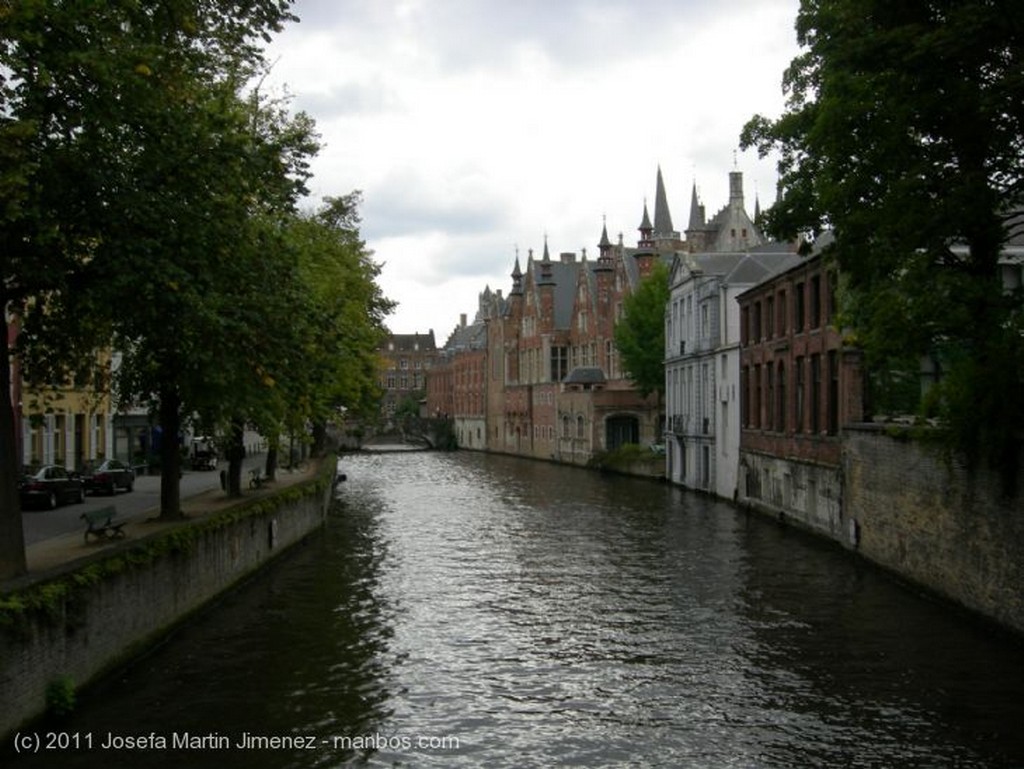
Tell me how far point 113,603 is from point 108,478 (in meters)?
22.5

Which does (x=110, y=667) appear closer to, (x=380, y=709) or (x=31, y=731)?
(x=31, y=731)

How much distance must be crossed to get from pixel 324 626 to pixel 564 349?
7939 cm

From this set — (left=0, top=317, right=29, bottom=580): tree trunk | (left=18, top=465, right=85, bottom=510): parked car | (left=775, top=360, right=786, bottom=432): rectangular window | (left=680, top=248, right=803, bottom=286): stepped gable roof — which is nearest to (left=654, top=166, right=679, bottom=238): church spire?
(left=680, top=248, right=803, bottom=286): stepped gable roof

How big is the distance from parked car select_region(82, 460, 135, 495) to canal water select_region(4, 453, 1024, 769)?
10.7 metres

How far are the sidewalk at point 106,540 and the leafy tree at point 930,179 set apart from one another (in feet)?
44.8

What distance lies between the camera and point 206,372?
17.6m

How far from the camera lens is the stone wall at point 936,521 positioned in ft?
61.7

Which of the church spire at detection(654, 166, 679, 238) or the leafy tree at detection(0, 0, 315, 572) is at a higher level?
the church spire at detection(654, 166, 679, 238)

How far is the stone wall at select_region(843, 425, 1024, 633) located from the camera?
18.8 m

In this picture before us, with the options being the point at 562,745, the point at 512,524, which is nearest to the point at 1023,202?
the point at 562,745

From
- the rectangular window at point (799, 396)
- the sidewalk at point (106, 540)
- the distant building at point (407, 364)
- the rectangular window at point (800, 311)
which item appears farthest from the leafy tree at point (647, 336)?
the distant building at point (407, 364)

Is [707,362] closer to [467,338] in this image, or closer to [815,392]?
[815,392]

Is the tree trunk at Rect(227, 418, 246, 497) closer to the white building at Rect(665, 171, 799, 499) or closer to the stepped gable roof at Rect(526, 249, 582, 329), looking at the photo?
the white building at Rect(665, 171, 799, 499)

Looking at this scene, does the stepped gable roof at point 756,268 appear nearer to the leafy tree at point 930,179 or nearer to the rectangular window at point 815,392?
the rectangular window at point 815,392
